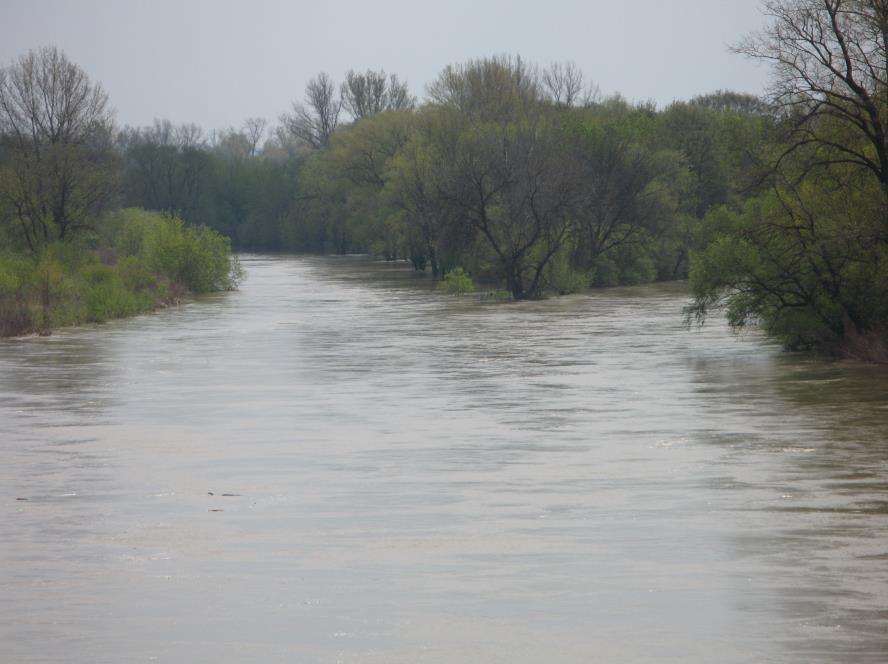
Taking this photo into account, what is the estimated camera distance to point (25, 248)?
193ft

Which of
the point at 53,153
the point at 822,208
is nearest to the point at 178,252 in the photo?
the point at 53,153

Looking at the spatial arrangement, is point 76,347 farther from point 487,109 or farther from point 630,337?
point 487,109

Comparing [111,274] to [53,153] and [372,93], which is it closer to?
[53,153]

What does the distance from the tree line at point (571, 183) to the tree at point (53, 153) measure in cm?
12

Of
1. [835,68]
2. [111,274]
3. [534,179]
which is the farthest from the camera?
[534,179]

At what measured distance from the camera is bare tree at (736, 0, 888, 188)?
31.0 metres

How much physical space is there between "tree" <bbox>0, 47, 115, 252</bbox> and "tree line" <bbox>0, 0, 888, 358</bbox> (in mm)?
117

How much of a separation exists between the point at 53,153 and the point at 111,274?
974cm

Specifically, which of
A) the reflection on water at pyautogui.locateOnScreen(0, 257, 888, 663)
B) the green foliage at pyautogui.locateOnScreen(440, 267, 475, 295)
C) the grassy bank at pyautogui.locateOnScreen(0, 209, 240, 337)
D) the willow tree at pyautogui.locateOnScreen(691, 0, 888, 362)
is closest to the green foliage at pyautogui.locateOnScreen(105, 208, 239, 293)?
the grassy bank at pyautogui.locateOnScreen(0, 209, 240, 337)

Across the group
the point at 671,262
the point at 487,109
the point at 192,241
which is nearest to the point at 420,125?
the point at 487,109

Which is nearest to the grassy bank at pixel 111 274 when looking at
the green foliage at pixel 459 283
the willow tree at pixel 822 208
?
the green foliage at pixel 459 283

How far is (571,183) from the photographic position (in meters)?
61.6

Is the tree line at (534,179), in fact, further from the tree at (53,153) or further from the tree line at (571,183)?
the tree at (53,153)

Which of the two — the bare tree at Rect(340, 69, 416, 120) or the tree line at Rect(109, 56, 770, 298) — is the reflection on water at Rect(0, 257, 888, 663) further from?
the bare tree at Rect(340, 69, 416, 120)
